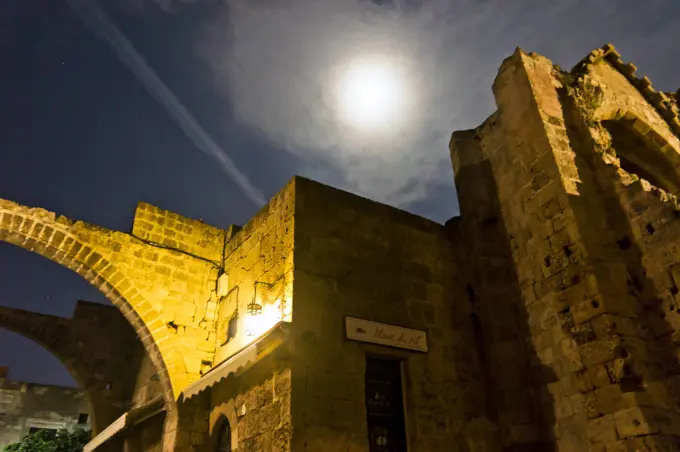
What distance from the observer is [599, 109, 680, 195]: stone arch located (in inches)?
293

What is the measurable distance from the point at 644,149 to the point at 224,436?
7699 millimetres

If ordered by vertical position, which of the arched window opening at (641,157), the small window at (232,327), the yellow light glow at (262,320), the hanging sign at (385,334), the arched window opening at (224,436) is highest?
the arched window opening at (641,157)

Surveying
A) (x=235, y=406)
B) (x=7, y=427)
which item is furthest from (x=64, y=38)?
(x=235, y=406)

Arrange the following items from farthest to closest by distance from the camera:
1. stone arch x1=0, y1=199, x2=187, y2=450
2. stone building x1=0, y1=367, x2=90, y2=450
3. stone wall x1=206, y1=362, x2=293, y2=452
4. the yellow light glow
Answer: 1. stone building x1=0, y1=367, x2=90, y2=450
2. stone arch x1=0, y1=199, x2=187, y2=450
3. the yellow light glow
4. stone wall x1=206, y1=362, x2=293, y2=452

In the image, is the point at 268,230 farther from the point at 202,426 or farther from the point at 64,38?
the point at 64,38

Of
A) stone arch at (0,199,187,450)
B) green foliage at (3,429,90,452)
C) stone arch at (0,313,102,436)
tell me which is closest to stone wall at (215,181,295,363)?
stone arch at (0,199,187,450)

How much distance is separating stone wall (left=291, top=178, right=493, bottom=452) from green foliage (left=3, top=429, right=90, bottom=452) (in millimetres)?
12590

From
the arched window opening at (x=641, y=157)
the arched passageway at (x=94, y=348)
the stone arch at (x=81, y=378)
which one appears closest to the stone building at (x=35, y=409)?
the arched passageway at (x=94, y=348)

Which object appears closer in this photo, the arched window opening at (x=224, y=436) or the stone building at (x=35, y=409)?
the arched window opening at (x=224, y=436)

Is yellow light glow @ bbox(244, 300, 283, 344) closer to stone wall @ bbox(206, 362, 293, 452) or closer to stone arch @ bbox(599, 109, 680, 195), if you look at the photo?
stone wall @ bbox(206, 362, 293, 452)

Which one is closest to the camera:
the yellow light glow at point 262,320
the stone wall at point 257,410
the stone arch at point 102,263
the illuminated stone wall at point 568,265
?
the illuminated stone wall at point 568,265

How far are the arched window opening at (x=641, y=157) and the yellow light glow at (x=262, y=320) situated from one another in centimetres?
597

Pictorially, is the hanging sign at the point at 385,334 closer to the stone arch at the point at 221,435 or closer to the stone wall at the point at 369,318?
the stone wall at the point at 369,318

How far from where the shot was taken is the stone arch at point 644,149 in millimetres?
7442
